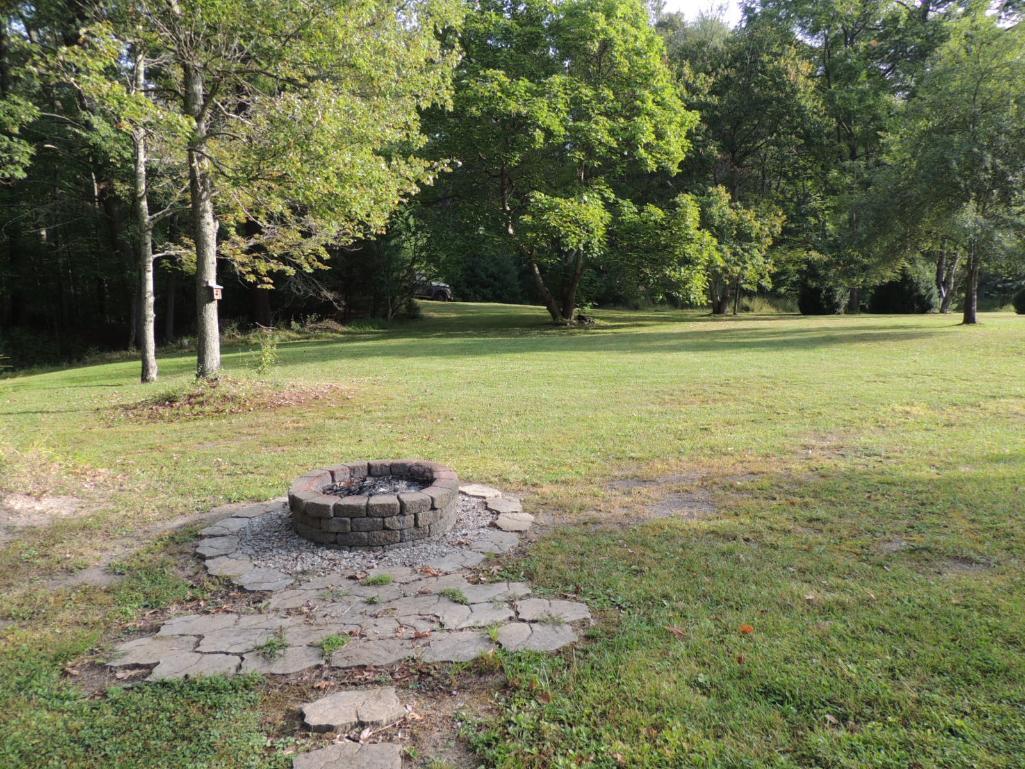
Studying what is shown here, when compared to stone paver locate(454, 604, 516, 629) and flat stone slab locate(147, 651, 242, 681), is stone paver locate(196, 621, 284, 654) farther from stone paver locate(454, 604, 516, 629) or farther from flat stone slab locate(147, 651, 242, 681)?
stone paver locate(454, 604, 516, 629)

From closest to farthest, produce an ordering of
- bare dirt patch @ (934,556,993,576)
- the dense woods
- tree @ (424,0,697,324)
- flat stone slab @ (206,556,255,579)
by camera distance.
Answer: bare dirt patch @ (934,556,993,576), flat stone slab @ (206,556,255,579), the dense woods, tree @ (424,0,697,324)

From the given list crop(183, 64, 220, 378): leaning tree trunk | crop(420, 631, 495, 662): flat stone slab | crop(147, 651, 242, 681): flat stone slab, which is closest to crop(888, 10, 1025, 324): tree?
crop(183, 64, 220, 378): leaning tree trunk

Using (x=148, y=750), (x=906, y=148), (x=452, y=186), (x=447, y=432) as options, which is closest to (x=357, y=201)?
(x=447, y=432)

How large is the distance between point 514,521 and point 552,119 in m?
15.7

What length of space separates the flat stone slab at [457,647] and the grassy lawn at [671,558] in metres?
0.19

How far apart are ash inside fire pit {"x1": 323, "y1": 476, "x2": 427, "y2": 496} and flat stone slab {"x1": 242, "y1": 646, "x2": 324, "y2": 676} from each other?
1.61 metres

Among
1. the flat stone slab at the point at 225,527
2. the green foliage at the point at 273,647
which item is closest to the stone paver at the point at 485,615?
the green foliage at the point at 273,647

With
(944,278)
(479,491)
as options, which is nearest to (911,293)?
(944,278)

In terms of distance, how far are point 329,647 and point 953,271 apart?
30649mm

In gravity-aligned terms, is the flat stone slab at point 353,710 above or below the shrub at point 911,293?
below

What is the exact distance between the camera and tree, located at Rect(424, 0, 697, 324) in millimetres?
18062

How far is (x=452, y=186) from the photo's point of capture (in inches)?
797

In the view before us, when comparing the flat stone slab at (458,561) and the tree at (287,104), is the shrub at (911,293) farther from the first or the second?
the flat stone slab at (458,561)

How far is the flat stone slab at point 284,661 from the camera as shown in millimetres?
2756
